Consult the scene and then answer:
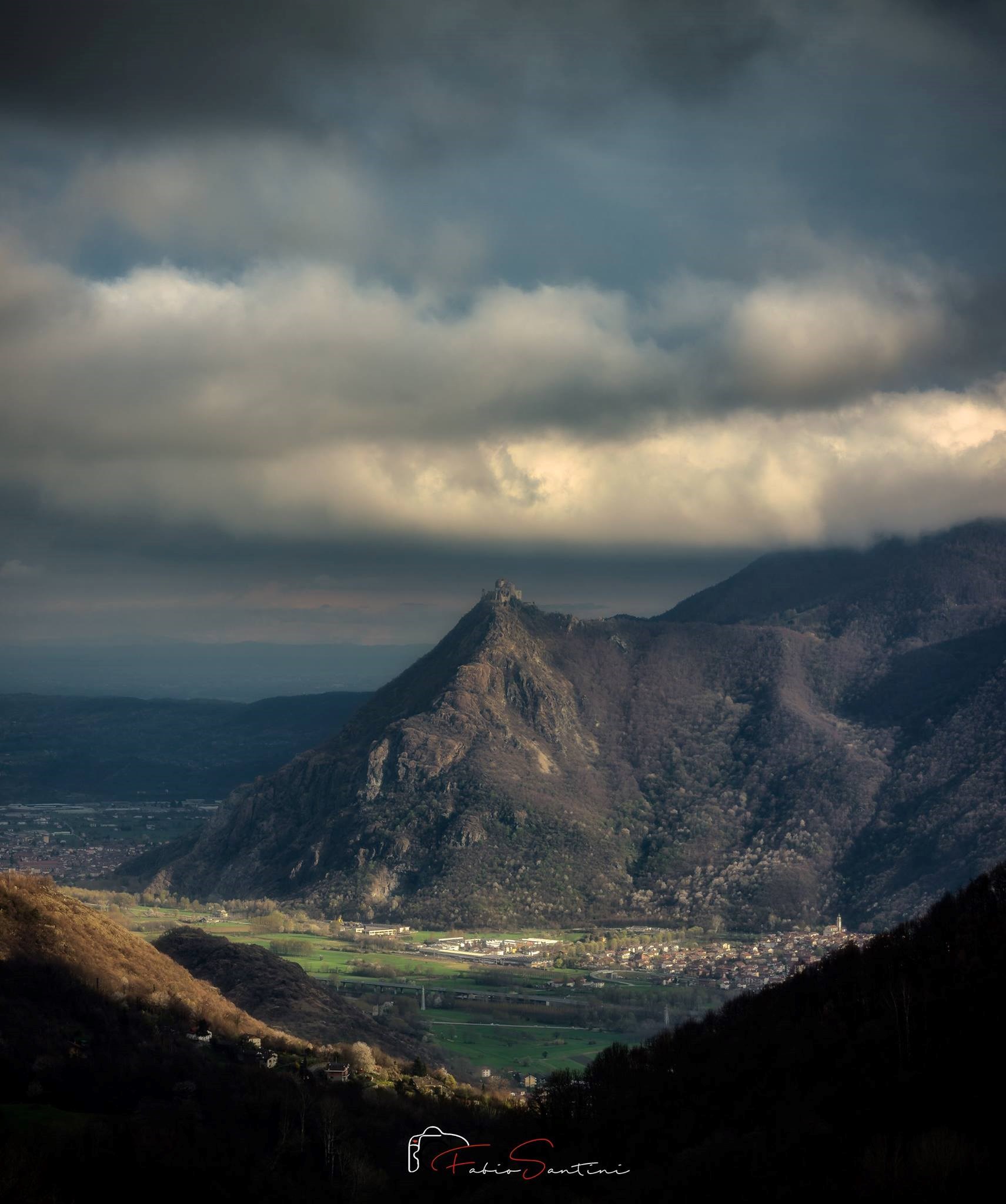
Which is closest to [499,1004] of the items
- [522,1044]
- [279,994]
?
[522,1044]

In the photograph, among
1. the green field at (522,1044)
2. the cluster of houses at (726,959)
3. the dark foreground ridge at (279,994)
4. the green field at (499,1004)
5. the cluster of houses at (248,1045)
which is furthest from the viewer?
the cluster of houses at (726,959)

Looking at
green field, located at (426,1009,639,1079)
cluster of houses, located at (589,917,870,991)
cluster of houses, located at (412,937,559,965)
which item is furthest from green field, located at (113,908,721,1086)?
cluster of houses, located at (589,917,870,991)

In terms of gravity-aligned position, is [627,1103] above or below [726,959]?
above

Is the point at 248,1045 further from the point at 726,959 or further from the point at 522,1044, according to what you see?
the point at 726,959

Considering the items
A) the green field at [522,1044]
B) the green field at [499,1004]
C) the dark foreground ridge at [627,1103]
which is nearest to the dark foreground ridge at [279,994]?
the green field at [522,1044]

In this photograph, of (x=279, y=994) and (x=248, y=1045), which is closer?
(x=248, y=1045)

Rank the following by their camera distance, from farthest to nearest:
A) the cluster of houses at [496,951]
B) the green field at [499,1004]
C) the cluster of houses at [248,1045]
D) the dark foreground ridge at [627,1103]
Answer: the cluster of houses at [496,951] < the green field at [499,1004] < the cluster of houses at [248,1045] < the dark foreground ridge at [627,1103]

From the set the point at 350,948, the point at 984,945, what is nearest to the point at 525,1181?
the point at 984,945

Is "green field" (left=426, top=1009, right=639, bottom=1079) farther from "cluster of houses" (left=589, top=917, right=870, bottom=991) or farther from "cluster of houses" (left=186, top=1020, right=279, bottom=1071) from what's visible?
"cluster of houses" (left=186, top=1020, right=279, bottom=1071)

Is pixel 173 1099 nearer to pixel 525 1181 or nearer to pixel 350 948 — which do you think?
pixel 525 1181

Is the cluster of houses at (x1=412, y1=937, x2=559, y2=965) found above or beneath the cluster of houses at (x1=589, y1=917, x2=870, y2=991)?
beneath

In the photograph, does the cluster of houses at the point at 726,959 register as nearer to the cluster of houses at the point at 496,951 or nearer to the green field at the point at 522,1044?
the cluster of houses at the point at 496,951
